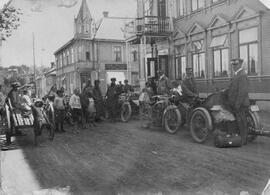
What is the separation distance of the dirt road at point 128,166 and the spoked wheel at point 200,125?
499 millimetres

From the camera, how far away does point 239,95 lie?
3.47m

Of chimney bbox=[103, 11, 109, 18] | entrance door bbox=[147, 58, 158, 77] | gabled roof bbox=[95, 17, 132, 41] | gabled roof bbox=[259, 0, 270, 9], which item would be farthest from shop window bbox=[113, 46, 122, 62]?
gabled roof bbox=[259, 0, 270, 9]

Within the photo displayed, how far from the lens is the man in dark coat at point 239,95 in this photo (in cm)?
274

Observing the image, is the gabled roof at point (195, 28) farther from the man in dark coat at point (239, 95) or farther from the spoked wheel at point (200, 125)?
the spoked wheel at point (200, 125)

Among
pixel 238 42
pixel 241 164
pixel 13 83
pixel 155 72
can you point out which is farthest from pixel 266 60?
pixel 13 83

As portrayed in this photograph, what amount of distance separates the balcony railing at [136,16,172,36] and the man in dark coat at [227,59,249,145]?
60 cm

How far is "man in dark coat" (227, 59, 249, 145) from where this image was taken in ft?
8.99

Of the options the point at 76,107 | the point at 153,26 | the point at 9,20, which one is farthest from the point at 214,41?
the point at 76,107

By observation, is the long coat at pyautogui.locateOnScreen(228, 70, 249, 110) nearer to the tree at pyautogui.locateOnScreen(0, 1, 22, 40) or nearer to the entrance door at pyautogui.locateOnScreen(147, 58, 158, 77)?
the entrance door at pyautogui.locateOnScreen(147, 58, 158, 77)

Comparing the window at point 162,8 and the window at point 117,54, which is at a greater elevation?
the window at point 162,8

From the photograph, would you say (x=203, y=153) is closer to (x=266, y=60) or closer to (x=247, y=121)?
(x=247, y=121)

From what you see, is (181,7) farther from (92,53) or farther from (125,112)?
(125,112)

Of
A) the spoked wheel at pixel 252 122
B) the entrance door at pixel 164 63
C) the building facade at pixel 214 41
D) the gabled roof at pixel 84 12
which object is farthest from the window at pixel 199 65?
the spoked wheel at pixel 252 122

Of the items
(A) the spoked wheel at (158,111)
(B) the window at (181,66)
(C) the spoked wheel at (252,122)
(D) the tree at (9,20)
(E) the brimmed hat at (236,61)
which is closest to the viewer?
(D) the tree at (9,20)
